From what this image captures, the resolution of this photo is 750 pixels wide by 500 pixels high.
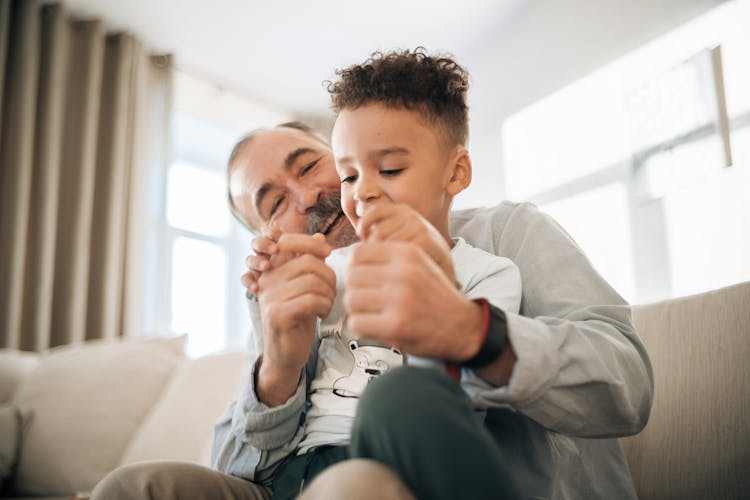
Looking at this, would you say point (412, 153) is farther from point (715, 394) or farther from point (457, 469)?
point (715, 394)

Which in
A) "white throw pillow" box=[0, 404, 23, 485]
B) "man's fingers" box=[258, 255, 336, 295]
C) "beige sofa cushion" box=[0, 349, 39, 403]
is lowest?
"white throw pillow" box=[0, 404, 23, 485]

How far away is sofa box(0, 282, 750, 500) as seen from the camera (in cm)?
106

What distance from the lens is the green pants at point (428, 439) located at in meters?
0.45

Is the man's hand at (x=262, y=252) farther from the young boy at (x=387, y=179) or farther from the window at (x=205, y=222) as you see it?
the window at (x=205, y=222)

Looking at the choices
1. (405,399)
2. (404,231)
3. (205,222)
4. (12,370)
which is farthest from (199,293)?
(405,399)

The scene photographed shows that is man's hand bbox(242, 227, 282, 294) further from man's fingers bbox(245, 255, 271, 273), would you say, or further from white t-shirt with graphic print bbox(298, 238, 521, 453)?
white t-shirt with graphic print bbox(298, 238, 521, 453)

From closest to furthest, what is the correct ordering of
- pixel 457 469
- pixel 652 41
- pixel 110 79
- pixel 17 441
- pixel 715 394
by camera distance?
1. pixel 457 469
2. pixel 715 394
3. pixel 17 441
4. pixel 652 41
5. pixel 110 79

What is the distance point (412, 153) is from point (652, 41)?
2.81 meters

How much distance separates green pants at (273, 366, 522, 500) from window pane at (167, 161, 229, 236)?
4360 mm

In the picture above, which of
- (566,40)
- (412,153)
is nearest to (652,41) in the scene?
(566,40)

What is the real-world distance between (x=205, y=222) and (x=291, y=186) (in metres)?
3.87

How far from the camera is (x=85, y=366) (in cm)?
222

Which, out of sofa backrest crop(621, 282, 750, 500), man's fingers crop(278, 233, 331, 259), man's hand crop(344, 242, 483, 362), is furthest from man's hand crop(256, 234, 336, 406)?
sofa backrest crop(621, 282, 750, 500)

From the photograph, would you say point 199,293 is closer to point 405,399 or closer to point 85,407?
point 85,407
